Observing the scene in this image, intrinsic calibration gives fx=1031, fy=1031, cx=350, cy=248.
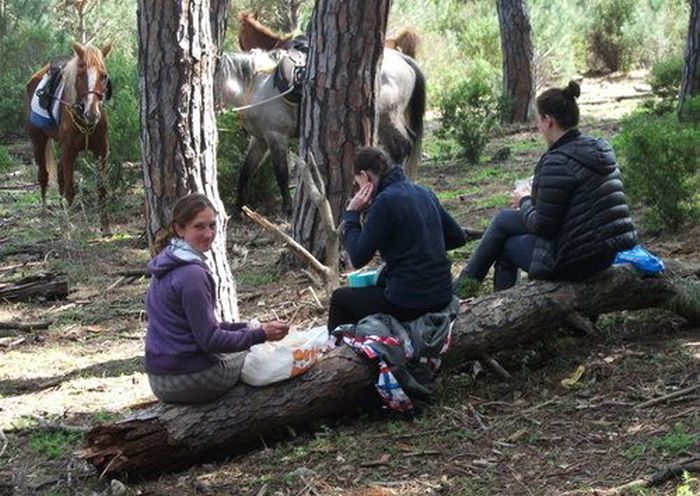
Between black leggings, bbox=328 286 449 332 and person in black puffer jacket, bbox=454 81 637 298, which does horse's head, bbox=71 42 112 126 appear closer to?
black leggings, bbox=328 286 449 332

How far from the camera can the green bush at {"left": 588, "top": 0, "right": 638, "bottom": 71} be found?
24453mm

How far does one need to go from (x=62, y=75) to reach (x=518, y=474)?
27.8 ft

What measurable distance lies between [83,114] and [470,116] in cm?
588

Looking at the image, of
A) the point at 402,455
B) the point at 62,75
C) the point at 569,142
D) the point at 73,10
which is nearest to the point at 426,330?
the point at 402,455

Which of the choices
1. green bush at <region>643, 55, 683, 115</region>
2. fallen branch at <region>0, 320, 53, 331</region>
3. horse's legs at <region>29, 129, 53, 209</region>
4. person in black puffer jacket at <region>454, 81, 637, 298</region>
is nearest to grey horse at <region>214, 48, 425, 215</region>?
horse's legs at <region>29, 129, 53, 209</region>

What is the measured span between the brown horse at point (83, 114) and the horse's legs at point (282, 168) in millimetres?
1857

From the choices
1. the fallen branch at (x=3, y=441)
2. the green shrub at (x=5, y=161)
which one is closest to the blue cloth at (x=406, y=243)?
the fallen branch at (x=3, y=441)

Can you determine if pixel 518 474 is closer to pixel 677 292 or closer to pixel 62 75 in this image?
pixel 677 292

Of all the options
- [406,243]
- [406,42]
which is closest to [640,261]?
[406,243]

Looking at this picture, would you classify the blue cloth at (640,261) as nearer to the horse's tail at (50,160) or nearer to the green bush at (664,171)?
the green bush at (664,171)

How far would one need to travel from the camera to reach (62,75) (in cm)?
1148

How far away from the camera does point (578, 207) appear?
18.8 feet

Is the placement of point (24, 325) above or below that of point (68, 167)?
below

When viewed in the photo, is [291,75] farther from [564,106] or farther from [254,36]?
[564,106]
